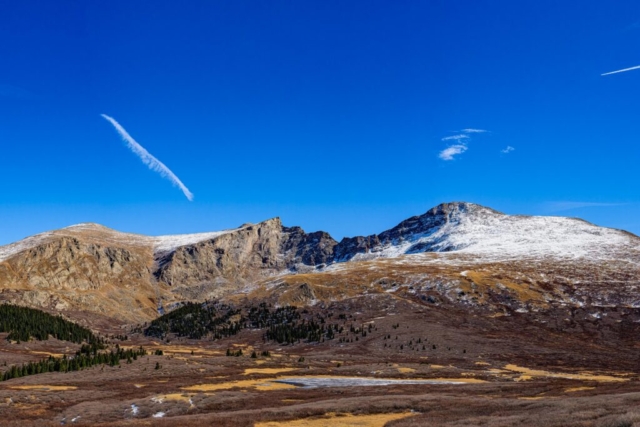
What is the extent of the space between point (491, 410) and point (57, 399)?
188ft

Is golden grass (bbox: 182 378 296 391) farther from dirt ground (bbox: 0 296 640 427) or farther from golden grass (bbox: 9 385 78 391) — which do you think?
golden grass (bbox: 9 385 78 391)

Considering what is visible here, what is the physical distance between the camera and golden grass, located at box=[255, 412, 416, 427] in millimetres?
43656

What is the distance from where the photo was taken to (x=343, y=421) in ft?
149

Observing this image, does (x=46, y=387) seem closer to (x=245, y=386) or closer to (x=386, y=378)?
(x=245, y=386)

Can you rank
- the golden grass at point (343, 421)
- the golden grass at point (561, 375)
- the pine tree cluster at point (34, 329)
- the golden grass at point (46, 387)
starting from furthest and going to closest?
the pine tree cluster at point (34, 329) → the golden grass at point (561, 375) → the golden grass at point (46, 387) → the golden grass at point (343, 421)

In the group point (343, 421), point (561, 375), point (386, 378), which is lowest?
point (561, 375)

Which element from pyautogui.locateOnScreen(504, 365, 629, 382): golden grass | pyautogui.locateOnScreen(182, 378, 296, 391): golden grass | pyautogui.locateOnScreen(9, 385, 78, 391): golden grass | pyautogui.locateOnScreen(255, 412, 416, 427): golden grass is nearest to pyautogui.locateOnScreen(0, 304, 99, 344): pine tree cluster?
pyautogui.locateOnScreen(9, 385, 78, 391): golden grass

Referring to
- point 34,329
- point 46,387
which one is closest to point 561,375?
point 46,387

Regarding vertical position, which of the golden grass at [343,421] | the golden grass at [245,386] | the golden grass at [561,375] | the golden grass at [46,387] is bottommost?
the golden grass at [561,375]

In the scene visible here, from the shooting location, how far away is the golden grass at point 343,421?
43656 millimetres

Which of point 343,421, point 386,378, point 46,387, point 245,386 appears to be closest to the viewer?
point 343,421

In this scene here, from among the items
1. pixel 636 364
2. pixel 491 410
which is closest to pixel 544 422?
pixel 491 410

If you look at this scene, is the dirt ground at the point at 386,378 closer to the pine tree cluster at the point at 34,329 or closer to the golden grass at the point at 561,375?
the golden grass at the point at 561,375

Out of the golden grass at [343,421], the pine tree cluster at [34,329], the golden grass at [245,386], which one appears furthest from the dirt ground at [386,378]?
the pine tree cluster at [34,329]
